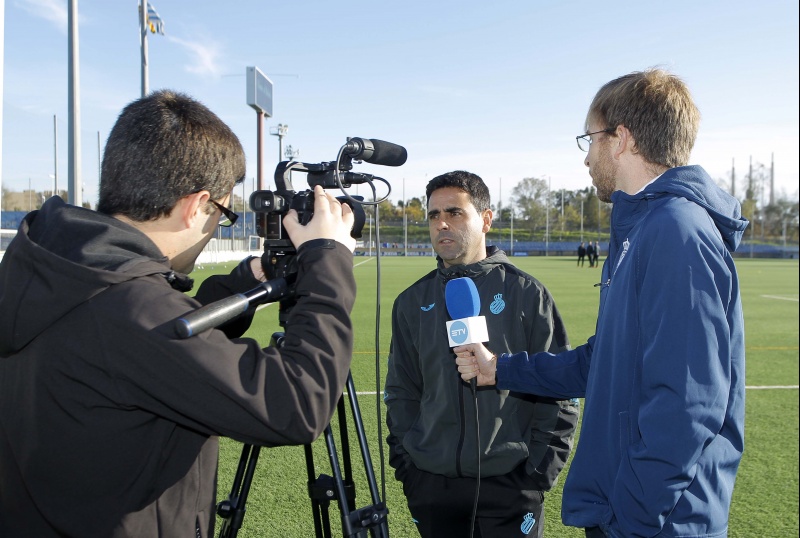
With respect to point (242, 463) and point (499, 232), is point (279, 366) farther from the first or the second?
point (499, 232)

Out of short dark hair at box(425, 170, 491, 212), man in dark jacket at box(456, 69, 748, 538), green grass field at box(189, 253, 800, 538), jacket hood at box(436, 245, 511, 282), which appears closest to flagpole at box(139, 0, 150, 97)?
green grass field at box(189, 253, 800, 538)

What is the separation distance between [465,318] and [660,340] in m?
0.76

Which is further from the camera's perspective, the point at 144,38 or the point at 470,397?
the point at 144,38

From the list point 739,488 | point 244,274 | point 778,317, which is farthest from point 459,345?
point 778,317

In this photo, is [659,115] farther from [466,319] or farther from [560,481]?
[560,481]

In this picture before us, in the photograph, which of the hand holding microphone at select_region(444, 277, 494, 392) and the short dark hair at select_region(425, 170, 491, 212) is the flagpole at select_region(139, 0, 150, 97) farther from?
the hand holding microphone at select_region(444, 277, 494, 392)

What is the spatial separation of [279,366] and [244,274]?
0.79 m

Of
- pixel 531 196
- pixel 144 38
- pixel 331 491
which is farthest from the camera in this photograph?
pixel 531 196

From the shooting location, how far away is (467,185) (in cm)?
326

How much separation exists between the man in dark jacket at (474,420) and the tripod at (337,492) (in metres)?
0.69

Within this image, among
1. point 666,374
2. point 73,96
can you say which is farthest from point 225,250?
point 666,374

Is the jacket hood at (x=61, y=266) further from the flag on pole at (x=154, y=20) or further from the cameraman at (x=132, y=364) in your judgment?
the flag on pole at (x=154, y=20)

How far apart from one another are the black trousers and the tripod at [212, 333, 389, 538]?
733 millimetres

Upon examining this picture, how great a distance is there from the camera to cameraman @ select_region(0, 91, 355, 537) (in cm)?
122
